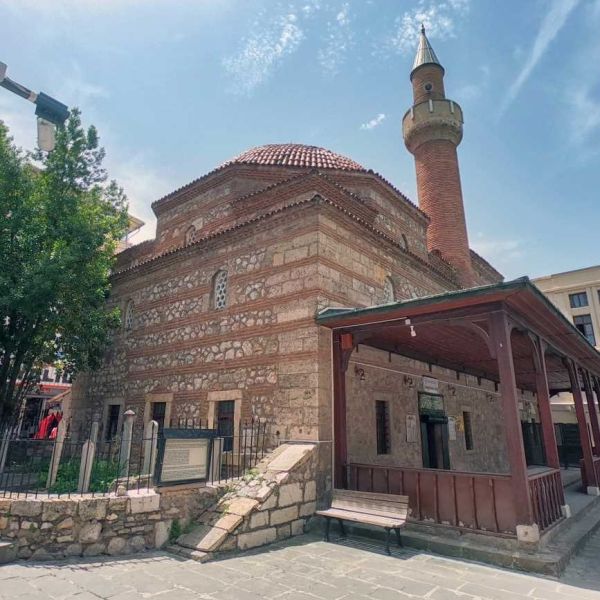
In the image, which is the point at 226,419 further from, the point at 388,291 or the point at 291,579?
the point at 388,291

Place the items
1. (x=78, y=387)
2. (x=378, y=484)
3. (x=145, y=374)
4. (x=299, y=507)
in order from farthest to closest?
1. (x=78, y=387)
2. (x=145, y=374)
3. (x=378, y=484)
4. (x=299, y=507)

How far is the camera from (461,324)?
609cm

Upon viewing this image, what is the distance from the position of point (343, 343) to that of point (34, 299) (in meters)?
6.35

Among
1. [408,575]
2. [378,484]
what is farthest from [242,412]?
[408,575]

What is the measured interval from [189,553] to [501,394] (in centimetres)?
525

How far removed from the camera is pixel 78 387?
490 inches

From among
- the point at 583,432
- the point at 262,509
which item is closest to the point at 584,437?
the point at 583,432

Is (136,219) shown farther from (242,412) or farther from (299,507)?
(299,507)

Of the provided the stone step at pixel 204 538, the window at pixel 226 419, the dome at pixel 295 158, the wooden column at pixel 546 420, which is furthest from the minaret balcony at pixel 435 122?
the stone step at pixel 204 538

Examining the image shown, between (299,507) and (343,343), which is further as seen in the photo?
(343,343)

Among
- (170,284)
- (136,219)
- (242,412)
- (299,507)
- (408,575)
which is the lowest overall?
(408,575)

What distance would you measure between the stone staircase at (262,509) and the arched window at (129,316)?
6.59m

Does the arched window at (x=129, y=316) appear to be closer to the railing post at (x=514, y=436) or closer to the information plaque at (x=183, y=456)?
the information plaque at (x=183, y=456)

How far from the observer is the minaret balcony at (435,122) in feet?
51.8
